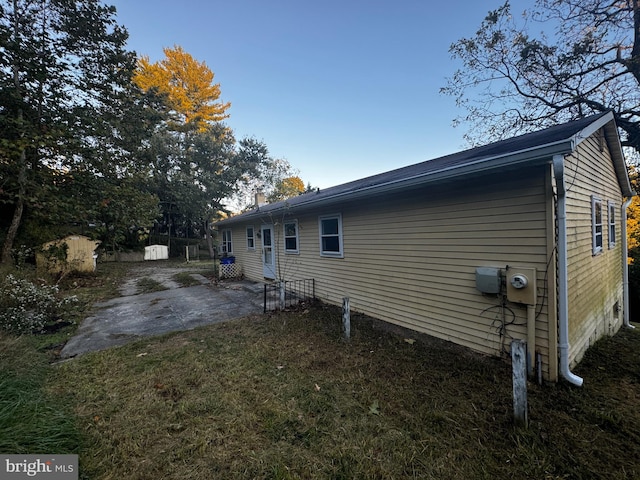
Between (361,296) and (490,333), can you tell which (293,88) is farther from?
(490,333)

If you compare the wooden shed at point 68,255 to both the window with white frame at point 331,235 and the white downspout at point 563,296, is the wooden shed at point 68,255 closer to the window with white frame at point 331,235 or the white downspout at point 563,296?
the window with white frame at point 331,235

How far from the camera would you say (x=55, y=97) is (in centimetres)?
825

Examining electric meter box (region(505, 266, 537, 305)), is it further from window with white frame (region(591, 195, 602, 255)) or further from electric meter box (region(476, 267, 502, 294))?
window with white frame (region(591, 195, 602, 255))

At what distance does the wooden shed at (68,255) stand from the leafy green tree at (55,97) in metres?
1.14

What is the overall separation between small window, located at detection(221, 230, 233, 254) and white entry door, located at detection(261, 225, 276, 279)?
3.77 metres

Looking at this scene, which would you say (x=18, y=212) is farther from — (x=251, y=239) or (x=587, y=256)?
(x=587, y=256)

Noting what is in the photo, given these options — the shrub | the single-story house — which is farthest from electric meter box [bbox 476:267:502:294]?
the shrub

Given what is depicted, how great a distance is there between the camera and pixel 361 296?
18.6 ft

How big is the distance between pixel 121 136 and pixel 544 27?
53.2 feet

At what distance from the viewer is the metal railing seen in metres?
6.42

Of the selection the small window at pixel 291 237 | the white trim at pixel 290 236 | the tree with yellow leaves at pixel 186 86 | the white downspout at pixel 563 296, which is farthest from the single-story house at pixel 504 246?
the tree with yellow leaves at pixel 186 86

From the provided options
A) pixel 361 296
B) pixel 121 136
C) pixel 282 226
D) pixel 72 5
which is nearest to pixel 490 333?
pixel 361 296

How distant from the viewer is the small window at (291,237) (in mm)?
7688

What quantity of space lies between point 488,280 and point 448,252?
714 mm
